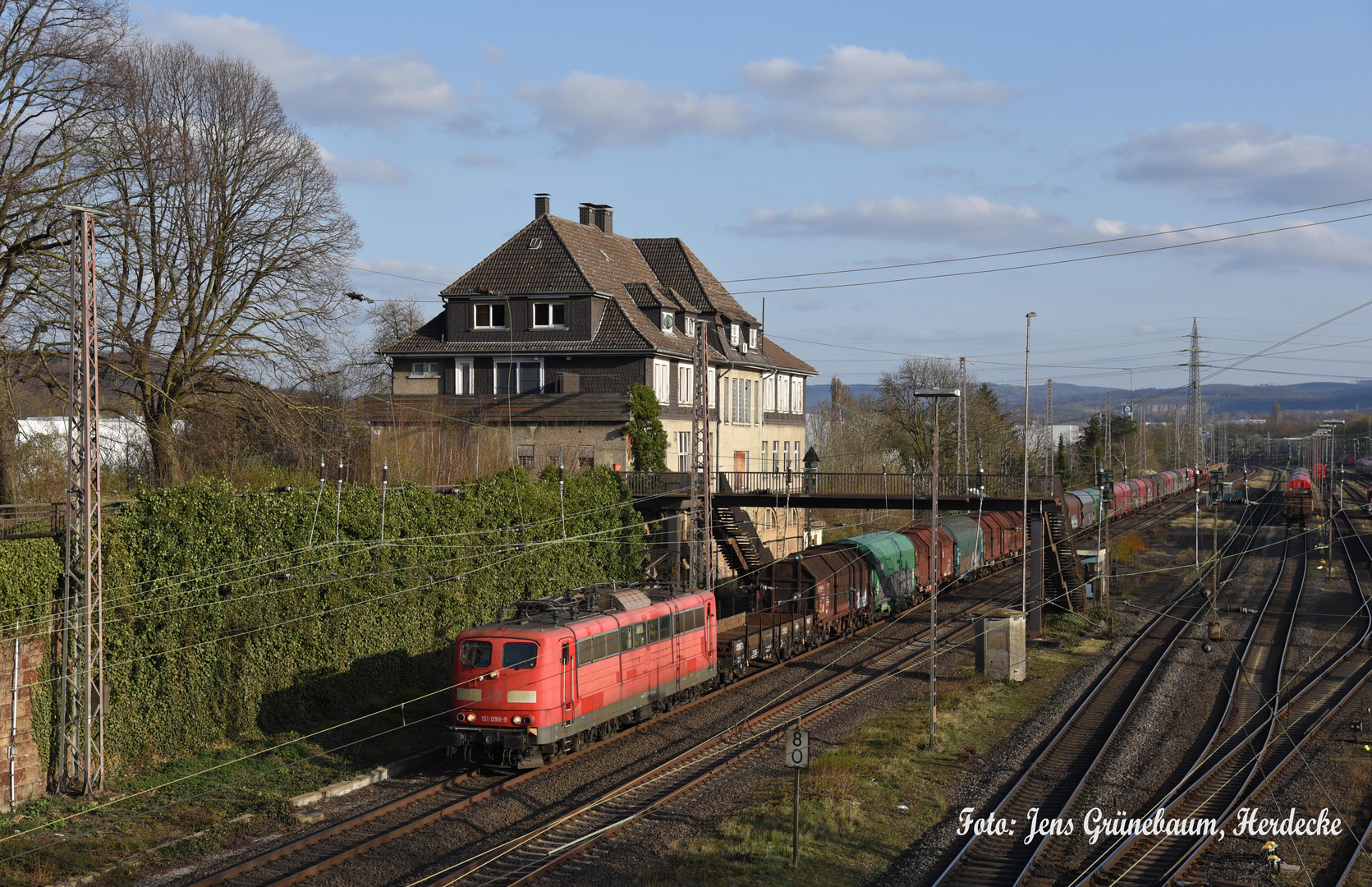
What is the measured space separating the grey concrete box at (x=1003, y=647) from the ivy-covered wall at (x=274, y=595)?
14.3m

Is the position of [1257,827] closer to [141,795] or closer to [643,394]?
[141,795]

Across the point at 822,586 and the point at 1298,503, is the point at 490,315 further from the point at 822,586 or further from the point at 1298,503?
the point at 1298,503

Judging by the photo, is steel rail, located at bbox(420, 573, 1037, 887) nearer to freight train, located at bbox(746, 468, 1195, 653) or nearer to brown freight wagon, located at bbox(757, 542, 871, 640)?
brown freight wagon, located at bbox(757, 542, 871, 640)

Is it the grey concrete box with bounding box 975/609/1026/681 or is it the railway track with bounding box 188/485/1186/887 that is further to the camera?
the grey concrete box with bounding box 975/609/1026/681

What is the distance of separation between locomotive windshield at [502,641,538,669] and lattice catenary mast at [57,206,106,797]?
7.30 m

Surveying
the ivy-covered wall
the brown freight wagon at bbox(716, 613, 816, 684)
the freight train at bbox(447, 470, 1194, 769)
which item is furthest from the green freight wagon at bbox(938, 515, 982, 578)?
the ivy-covered wall

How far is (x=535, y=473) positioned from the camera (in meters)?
45.9

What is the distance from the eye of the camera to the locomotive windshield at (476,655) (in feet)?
72.5

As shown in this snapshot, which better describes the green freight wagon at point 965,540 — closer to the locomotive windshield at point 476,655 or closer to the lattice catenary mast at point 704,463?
the lattice catenary mast at point 704,463

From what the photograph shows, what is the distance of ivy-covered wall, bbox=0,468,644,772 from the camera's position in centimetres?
2211

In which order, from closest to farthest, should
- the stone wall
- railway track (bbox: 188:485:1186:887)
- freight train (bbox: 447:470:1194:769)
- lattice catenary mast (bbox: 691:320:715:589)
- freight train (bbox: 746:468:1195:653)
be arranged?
railway track (bbox: 188:485:1186:887), the stone wall, freight train (bbox: 447:470:1194:769), lattice catenary mast (bbox: 691:320:715:589), freight train (bbox: 746:468:1195:653)

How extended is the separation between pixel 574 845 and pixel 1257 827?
11883 millimetres

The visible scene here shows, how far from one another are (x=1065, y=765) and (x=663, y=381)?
28.9 m

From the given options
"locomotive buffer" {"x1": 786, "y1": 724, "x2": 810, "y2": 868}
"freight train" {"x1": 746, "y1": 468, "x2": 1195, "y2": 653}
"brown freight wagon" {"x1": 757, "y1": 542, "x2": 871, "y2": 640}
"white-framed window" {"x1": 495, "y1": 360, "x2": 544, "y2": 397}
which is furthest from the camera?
"white-framed window" {"x1": 495, "y1": 360, "x2": 544, "y2": 397}
